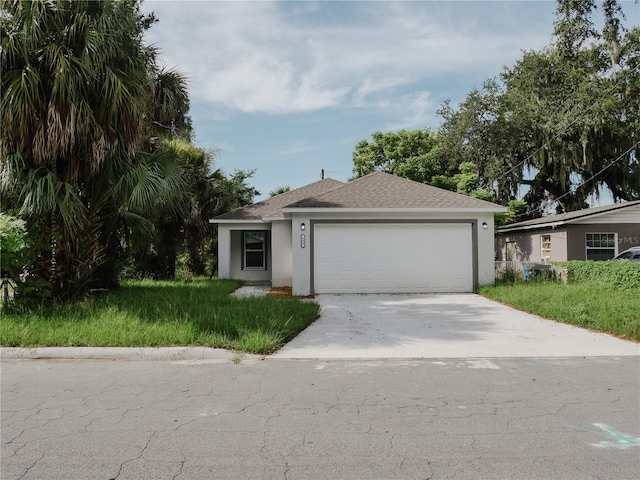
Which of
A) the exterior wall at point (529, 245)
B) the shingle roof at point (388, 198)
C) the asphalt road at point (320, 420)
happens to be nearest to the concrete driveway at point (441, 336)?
the asphalt road at point (320, 420)

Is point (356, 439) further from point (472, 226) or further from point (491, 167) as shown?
point (491, 167)

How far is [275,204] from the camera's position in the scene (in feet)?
62.4

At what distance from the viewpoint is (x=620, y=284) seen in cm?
1177

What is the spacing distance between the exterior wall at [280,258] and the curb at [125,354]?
10.0 m

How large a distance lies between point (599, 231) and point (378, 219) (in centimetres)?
1128

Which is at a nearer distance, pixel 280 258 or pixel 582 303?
pixel 582 303

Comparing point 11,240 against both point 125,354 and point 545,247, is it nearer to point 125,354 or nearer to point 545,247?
point 125,354

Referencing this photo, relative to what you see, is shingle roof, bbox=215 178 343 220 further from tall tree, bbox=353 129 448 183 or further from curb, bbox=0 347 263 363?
curb, bbox=0 347 263 363

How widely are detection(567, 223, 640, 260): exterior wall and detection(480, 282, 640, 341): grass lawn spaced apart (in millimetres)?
6675

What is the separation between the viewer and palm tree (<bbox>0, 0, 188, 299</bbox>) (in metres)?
8.10

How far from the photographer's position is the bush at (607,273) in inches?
453

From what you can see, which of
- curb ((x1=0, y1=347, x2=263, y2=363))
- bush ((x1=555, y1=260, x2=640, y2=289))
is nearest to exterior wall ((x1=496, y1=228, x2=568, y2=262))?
bush ((x1=555, y1=260, x2=640, y2=289))

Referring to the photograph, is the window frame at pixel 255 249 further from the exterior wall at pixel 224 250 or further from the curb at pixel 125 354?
the curb at pixel 125 354

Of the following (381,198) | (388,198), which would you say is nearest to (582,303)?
(388,198)
